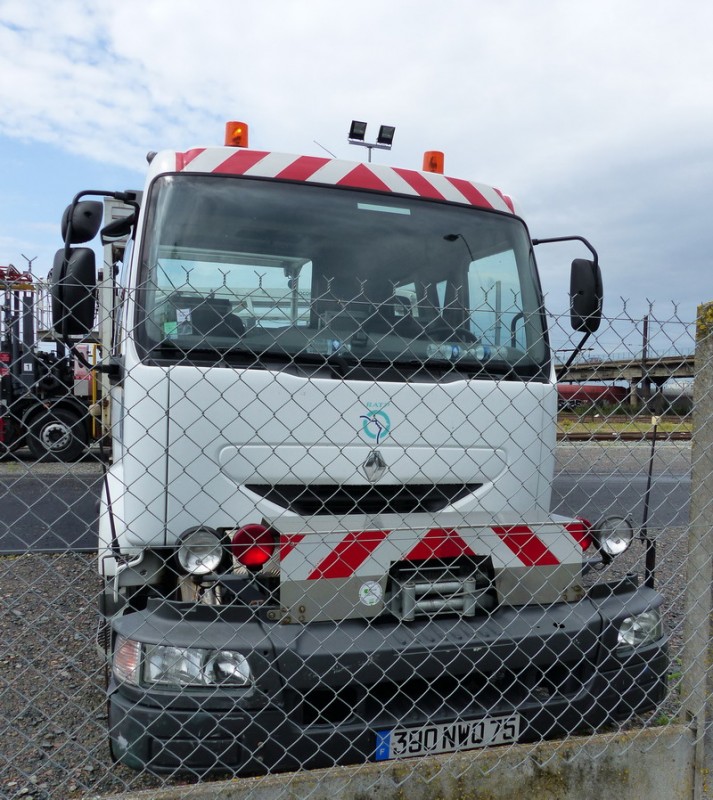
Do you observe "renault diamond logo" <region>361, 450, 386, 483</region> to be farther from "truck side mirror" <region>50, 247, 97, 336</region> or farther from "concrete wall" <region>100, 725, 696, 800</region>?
"truck side mirror" <region>50, 247, 97, 336</region>

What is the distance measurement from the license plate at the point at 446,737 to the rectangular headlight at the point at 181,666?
0.52m

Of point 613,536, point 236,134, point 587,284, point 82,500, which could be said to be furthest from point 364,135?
point 82,500

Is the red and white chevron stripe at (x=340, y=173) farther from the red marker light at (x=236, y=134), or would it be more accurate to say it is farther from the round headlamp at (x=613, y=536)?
the round headlamp at (x=613, y=536)

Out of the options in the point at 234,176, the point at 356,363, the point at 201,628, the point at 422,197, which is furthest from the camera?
the point at 422,197

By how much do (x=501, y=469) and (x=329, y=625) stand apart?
1140 millimetres

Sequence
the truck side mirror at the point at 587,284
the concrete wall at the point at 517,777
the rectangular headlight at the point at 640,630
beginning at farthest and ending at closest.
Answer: the truck side mirror at the point at 587,284
the rectangular headlight at the point at 640,630
the concrete wall at the point at 517,777

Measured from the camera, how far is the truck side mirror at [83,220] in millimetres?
3016

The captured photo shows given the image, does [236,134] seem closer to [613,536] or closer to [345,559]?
[345,559]

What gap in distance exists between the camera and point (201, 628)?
2195mm

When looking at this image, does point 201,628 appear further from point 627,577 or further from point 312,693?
point 627,577

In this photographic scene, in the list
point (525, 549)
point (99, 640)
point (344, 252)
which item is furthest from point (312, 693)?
point (344, 252)

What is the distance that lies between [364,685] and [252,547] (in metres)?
0.60

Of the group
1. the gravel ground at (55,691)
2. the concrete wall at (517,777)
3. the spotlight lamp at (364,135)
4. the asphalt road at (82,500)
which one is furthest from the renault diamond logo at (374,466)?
the asphalt road at (82,500)

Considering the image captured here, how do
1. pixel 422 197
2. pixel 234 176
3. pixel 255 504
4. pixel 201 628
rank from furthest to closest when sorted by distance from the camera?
pixel 422 197, pixel 234 176, pixel 255 504, pixel 201 628
